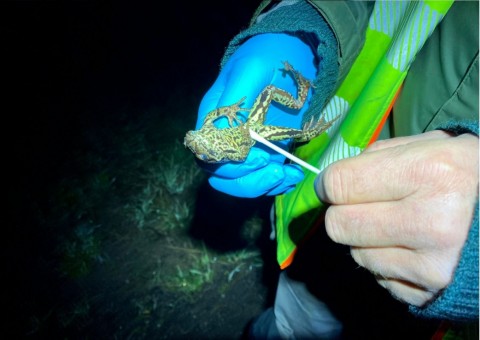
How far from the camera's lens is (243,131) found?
2.29 metres

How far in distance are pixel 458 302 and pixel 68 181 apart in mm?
5663

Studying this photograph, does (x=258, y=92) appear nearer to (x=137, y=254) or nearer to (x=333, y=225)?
(x=333, y=225)

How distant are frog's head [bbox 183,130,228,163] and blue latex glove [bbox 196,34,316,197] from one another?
0.56 feet

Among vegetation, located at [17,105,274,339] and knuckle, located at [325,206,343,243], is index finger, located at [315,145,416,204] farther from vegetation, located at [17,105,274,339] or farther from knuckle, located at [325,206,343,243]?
vegetation, located at [17,105,274,339]

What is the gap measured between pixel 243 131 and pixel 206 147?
0.28 metres

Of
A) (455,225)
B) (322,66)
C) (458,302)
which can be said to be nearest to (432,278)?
(458,302)

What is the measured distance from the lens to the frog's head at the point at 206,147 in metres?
2.25

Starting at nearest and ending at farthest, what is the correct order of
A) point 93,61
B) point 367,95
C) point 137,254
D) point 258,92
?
point 367,95
point 258,92
point 137,254
point 93,61

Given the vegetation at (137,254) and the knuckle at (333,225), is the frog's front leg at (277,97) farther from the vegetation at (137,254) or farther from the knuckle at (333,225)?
the vegetation at (137,254)

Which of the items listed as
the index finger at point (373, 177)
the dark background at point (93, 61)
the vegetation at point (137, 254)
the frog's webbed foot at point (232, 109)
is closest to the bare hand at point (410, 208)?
the index finger at point (373, 177)

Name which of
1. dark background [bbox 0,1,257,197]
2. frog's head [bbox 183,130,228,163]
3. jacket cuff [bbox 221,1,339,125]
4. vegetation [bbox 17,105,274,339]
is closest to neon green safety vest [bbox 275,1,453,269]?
jacket cuff [bbox 221,1,339,125]

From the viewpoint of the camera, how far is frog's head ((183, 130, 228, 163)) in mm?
2249

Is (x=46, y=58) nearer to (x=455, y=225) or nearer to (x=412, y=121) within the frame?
(x=412, y=121)

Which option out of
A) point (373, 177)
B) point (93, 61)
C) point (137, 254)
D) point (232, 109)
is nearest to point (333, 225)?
point (373, 177)
